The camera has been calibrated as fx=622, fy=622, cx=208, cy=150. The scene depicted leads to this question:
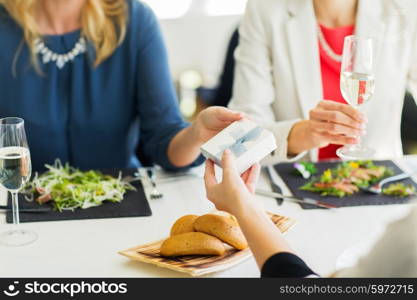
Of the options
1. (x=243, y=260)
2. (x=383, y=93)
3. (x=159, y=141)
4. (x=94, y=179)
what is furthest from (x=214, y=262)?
(x=383, y=93)

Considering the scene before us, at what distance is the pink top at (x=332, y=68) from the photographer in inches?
83.7

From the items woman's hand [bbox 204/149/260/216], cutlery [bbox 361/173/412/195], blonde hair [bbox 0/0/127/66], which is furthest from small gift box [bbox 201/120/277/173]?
blonde hair [bbox 0/0/127/66]

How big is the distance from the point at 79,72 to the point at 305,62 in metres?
0.76

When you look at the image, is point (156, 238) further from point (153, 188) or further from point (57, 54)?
point (57, 54)

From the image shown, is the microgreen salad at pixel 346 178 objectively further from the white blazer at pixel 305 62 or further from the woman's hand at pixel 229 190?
the woman's hand at pixel 229 190

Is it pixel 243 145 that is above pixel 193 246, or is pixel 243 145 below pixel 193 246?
above

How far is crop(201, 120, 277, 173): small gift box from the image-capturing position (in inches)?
49.9

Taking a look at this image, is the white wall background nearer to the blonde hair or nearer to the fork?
the blonde hair

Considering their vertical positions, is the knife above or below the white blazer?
below

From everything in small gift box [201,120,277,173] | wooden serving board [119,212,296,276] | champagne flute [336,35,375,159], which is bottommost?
wooden serving board [119,212,296,276]

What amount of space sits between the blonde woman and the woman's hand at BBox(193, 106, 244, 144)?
332 mm

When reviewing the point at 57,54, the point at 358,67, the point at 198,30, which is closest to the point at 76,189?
the point at 57,54

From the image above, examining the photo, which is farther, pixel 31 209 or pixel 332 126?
pixel 332 126

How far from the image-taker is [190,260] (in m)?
1.23
